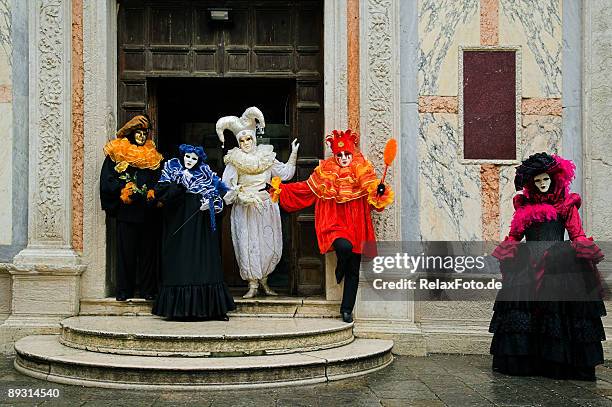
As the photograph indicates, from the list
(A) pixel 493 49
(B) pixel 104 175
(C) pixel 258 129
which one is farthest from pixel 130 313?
(A) pixel 493 49

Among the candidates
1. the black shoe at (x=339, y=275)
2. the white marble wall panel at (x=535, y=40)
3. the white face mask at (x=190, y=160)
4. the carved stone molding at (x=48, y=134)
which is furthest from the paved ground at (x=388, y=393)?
the white marble wall panel at (x=535, y=40)

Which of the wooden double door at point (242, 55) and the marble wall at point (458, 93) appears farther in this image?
the wooden double door at point (242, 55)

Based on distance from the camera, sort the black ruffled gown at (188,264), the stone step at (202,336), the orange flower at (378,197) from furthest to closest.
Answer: the orange flower at (378,197)
the black ruffled gown at (188,264)
the stone step at (202,336)

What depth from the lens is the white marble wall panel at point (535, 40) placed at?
8.49 m

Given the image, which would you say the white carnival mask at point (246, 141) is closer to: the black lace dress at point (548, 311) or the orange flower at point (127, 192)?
the orange flower at point (127, 192)

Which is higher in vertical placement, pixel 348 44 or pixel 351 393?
pixel 348 44

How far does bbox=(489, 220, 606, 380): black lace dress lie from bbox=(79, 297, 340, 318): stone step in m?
1.83

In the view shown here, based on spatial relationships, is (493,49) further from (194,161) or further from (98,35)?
(98,35)

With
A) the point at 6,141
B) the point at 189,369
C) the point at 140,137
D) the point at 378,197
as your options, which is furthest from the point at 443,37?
the point at 6,141

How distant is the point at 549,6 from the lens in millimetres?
8531

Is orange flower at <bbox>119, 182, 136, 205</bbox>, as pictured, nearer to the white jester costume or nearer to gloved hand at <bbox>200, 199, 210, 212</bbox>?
gloved hand at <bbox>200, 199, 210, 212</bbox>

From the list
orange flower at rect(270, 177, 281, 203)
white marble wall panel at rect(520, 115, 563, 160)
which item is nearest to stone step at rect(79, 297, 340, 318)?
orange flower at rect(270, 177, 281, 203)

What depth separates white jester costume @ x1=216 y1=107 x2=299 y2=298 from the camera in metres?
8.45

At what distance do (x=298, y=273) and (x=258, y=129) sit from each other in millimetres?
1656
